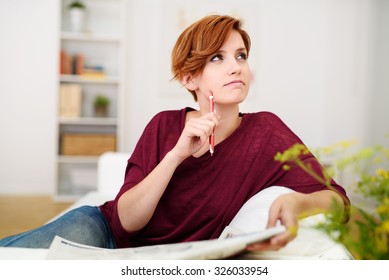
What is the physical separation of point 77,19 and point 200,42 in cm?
256

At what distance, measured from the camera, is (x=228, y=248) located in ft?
1.78

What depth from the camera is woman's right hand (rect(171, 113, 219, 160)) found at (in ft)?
2.38

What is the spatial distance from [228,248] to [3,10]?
3.20 metres

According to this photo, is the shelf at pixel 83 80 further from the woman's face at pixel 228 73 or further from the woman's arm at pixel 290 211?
the woman's arm at pixel 290 211

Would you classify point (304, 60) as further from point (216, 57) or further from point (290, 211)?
point (290, 211)

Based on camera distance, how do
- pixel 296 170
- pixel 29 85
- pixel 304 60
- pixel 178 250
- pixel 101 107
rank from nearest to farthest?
pixel 178 250, pixel 296 170, pixel 304 60, pixel 101 107, pixel 29 85

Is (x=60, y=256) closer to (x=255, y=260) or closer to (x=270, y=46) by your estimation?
(x=255, y=260)

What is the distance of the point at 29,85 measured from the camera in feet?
11.0

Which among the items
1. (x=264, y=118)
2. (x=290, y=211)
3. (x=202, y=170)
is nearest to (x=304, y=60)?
(x=264, y=118)

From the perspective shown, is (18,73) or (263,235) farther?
(18,73)

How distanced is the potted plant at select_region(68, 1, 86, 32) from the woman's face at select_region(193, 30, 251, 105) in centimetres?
254

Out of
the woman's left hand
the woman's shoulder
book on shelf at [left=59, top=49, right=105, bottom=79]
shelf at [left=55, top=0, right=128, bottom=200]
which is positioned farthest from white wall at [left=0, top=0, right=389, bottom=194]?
the woman's left hand

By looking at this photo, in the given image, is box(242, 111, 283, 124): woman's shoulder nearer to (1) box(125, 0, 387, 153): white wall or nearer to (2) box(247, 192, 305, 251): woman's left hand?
(2) box(247, 192, 305, 251): woman's left hand

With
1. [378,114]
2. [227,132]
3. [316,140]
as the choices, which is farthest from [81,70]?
[227,132]
